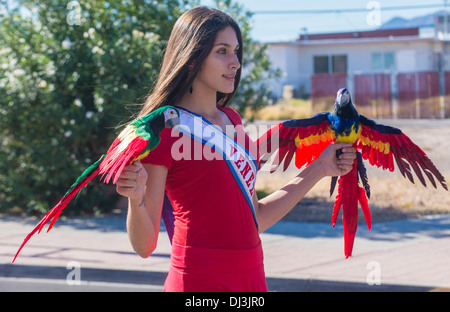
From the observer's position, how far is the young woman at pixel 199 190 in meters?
2.16

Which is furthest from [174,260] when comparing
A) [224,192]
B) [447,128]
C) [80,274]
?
[447,128]

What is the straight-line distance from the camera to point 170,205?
236 centimetres

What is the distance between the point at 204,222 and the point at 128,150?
0.40 m

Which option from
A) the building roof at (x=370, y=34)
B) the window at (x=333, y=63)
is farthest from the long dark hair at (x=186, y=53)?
the building roof at (x=370, y=34)

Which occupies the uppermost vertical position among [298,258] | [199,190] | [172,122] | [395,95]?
[395,95]

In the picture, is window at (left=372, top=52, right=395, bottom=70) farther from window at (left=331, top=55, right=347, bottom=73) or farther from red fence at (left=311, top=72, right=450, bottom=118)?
red fence at (left=311, top=72, right=450, bottom=118)

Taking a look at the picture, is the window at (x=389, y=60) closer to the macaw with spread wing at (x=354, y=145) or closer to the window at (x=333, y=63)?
the window at (x=333, y=63)

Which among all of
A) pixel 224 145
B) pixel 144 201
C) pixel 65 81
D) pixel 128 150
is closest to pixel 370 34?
pixel 65 81

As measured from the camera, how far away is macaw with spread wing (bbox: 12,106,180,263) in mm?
1952

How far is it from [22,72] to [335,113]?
7083mm

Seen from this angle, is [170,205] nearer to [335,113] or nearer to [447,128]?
[335,113]

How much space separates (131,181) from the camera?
76.6 inches

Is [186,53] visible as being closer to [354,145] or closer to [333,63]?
[354,145]
